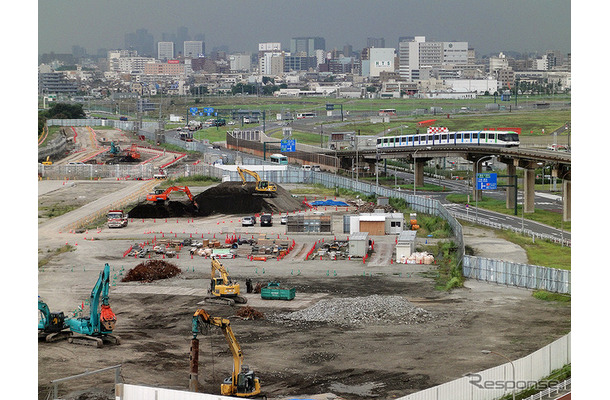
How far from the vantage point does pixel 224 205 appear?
83375 mm

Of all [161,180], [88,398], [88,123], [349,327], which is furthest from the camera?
[88,123]

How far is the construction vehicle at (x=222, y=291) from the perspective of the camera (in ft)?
165

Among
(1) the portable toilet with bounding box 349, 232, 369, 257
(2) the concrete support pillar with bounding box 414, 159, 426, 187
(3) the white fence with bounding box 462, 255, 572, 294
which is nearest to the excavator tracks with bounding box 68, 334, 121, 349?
(3) the white fence with bounding box 462, 255, 572, 294

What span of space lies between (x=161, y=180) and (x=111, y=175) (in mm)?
7738

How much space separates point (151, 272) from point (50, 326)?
13489 mm

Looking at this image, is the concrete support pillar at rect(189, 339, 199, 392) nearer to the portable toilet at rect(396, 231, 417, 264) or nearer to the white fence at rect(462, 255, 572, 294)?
the white fence at rect(462, 255, 572, 294)

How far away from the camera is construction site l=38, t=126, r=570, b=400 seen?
3756 centimetres

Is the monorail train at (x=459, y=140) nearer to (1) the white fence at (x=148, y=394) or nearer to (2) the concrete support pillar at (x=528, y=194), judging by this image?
(2) the concrete support pillar at (x=528, y=194)

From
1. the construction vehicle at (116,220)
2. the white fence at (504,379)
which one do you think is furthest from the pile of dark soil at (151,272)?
the white fence at (504,379)

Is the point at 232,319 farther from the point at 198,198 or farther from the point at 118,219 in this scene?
the point at 198,198

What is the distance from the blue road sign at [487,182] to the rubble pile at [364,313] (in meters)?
36.4

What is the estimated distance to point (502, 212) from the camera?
3305 inches

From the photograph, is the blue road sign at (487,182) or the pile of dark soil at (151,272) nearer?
the pile of dark soil at (151,272)
